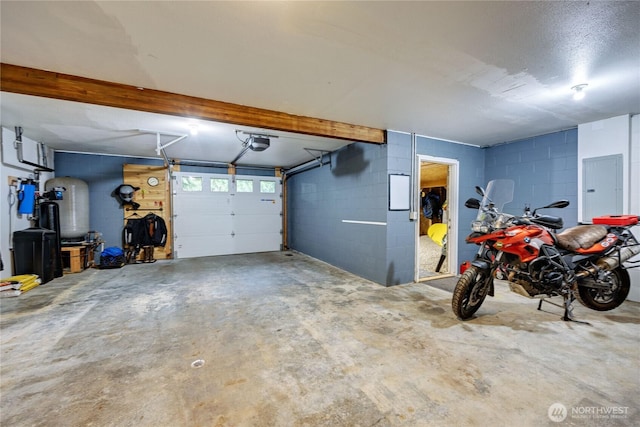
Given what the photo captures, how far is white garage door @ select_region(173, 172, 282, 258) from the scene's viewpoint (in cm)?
663

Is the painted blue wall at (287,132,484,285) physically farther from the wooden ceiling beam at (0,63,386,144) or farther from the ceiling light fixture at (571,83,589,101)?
the ceiling light fixture at (571,83,589,101)

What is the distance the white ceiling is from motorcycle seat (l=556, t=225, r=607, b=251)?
1.43 metres

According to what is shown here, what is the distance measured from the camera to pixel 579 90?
2588 mm

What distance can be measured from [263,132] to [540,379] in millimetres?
4270

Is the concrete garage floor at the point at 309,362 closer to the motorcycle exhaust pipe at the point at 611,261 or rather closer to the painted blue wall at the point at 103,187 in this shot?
the motorcycle exhaust pipe at the point at 611,261

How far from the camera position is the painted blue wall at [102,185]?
18.4 ft

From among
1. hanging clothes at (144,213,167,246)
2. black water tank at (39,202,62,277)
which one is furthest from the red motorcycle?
black water tank at (39,202,62,277)

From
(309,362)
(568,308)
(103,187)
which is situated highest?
(103,187)

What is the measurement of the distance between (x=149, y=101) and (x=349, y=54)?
2049mm

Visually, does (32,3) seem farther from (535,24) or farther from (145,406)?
(535,24)

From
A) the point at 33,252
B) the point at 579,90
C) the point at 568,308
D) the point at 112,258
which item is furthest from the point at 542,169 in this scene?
the point at 33,252

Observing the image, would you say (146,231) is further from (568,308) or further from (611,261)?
(611,261)

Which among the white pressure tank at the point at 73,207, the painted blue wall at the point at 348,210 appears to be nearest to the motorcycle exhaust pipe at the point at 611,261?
the painted blue wall at the point at 348,210

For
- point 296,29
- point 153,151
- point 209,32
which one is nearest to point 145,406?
point 209,32
